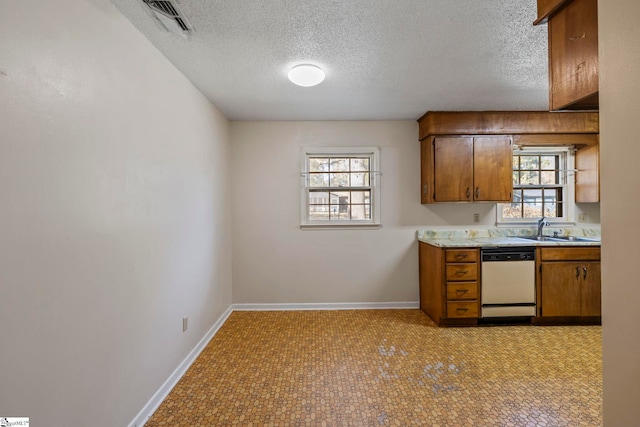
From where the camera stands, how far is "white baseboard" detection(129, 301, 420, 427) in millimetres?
1903

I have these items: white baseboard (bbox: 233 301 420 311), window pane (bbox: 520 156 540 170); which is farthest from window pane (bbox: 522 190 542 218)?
white baseboard (bbox: 233 301 420 311)

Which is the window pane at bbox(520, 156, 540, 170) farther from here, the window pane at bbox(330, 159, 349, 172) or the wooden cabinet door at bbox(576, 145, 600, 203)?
the window pane at bbox(330, 159, 349, 172)

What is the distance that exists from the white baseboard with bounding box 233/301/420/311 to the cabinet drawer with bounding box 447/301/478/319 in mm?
690

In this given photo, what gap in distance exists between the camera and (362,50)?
214 cm

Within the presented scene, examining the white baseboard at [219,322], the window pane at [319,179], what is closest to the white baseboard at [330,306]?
the white baseboard at [219,322]

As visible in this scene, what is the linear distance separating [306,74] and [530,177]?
3.30 meters

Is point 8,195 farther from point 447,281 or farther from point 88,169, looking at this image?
point 447,281

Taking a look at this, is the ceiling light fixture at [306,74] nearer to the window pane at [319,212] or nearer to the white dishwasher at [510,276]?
the window pane at [319,212]

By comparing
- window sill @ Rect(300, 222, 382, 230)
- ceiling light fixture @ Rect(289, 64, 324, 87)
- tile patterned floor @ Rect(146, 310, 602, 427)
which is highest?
ceiling light fixture @ Rect(289, 64, 324, 87)

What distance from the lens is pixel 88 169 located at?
1.43 metres

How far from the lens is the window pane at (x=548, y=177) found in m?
3.91

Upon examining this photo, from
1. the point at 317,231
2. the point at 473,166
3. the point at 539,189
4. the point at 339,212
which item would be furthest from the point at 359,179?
the point at 539,189

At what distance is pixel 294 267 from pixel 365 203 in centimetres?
127

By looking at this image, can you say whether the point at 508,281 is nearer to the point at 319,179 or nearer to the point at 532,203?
the point at 532,203
